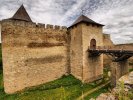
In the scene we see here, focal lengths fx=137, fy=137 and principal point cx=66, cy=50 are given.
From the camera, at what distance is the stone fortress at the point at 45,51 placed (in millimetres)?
11383

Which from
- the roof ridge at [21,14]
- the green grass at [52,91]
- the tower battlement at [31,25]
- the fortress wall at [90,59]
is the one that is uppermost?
the roof ridge at [21,14]

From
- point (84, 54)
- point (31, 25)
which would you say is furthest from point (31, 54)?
point (84, 54)

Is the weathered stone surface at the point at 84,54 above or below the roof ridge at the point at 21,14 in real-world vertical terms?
below

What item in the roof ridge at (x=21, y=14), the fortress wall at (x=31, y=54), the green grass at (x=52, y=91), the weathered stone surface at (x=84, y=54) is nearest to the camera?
the green grass at (x=52, y=91)

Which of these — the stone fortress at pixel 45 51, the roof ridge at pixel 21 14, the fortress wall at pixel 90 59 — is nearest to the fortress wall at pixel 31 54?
the stone fortress at pixel 45 51

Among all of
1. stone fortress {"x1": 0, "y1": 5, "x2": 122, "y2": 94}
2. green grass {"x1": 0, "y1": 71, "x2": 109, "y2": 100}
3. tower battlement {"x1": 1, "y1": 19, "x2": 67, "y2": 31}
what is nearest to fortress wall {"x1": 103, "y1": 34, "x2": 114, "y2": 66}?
stone fortress {"x1": 0, "y1": 5, "x2": 122, "y2": 94}

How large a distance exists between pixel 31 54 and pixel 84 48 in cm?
509

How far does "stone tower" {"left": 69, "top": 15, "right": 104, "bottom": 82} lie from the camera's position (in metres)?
13.5

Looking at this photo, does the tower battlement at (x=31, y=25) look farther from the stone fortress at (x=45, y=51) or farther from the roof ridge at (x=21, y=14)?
the roof ridge at (x=21, y=14)

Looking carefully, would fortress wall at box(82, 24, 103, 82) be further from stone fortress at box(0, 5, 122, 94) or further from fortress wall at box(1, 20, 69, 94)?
fortress wall at box(1, 20, 69, 94)

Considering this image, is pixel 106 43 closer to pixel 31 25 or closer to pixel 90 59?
pixel 90 59

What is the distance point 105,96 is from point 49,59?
11418mm

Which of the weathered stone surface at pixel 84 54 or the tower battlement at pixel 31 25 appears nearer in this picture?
the tower battlement at pixel 31 25

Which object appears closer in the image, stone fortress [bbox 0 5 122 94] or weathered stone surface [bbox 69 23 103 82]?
stone fortress [bbox 0 5 122 94]
